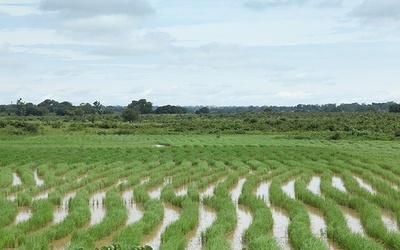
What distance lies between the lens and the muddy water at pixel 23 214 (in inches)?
317

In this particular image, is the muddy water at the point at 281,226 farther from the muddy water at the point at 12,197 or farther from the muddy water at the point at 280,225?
the muddy water at the point at 12,197

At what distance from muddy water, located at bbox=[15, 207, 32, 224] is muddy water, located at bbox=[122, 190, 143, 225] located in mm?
1784

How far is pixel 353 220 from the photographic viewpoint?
8.09 metres

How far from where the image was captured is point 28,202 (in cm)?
917

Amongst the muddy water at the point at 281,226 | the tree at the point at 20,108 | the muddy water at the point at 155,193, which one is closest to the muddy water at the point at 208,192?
the muddy water at the point at 155,193

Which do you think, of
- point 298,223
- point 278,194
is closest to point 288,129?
point 278,194

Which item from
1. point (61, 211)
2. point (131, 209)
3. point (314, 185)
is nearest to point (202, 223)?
point (131, 209)

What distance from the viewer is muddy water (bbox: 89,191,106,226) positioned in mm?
8153

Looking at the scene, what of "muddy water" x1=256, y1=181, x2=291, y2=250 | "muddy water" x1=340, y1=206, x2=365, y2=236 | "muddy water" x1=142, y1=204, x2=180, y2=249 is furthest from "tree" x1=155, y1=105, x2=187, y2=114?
"muddy water" x1=340, y1=206, x2=365, y2=236

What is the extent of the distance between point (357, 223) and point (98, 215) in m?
4.70

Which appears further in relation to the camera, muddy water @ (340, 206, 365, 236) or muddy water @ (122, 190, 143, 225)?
muddy water @ (122, 190, 143, 225)

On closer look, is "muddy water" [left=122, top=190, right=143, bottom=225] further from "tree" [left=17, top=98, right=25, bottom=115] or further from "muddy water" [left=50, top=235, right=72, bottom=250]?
"tree" [left=17, top=98, right=25, bottom=115]

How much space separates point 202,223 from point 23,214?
340cm

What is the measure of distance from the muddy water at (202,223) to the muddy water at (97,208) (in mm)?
1799
